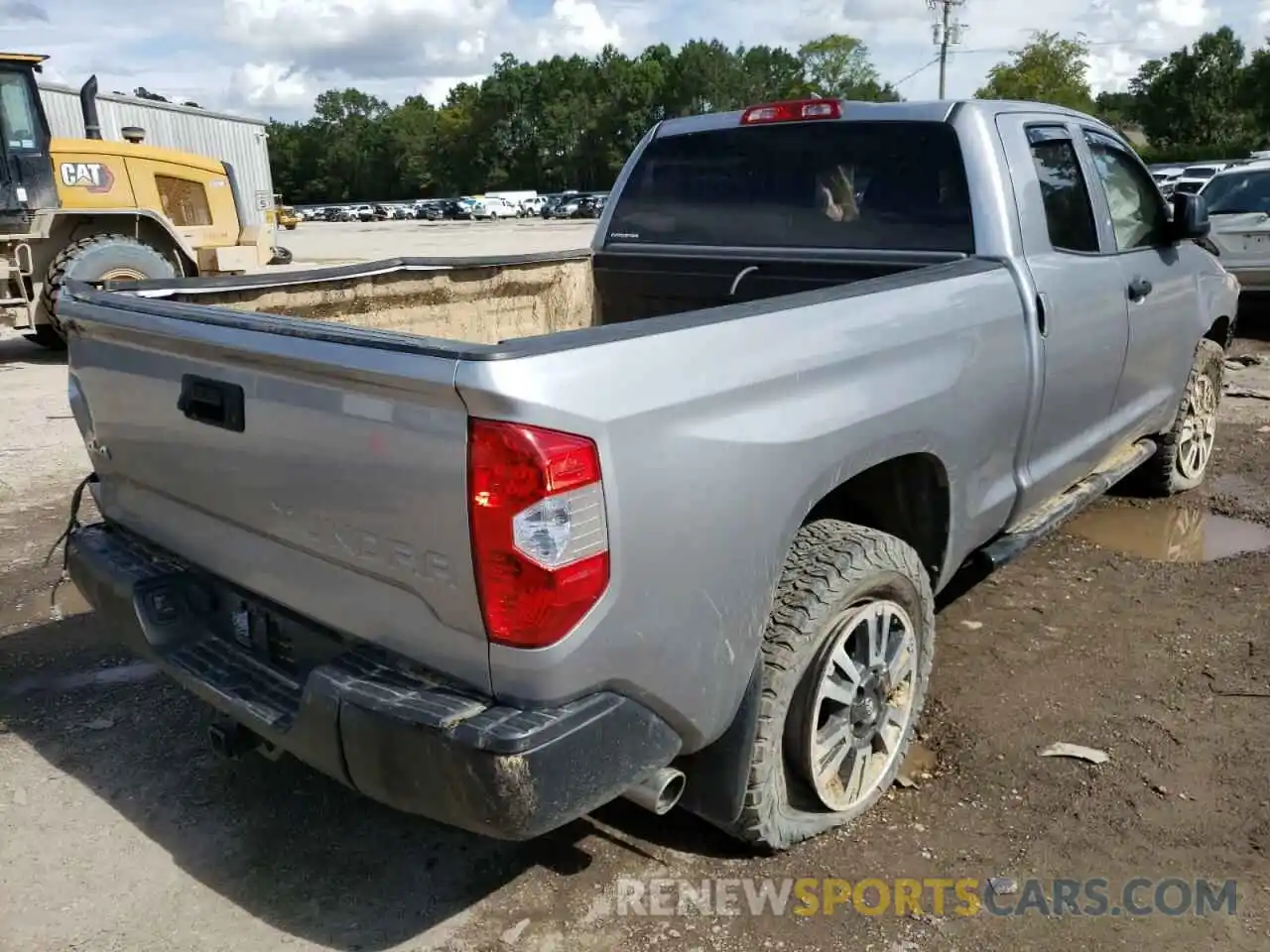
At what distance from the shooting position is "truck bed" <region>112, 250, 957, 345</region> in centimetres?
386

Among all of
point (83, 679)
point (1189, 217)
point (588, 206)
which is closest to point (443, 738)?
point (83, 679)

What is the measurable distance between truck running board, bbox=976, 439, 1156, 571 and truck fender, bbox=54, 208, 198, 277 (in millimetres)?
10458

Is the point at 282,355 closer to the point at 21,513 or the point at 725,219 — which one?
the point at 725,219

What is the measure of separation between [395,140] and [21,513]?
117138 millimetres

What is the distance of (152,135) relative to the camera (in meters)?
23.5

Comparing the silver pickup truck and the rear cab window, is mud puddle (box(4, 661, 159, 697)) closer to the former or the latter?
the silver pickup truck

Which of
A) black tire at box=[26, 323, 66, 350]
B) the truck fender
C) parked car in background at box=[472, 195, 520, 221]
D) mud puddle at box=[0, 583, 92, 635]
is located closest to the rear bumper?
mud puddle at box=[0, 583, 92, 635]

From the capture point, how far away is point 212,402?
262cm

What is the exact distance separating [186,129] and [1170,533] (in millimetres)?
24562

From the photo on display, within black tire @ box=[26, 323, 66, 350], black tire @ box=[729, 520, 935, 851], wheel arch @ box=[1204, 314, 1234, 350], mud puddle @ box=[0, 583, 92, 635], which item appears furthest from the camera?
black tire @ box=[26, 323, 66, 350]

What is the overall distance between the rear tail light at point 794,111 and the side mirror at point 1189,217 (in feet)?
5.48

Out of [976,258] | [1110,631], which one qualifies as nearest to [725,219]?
[976,258]

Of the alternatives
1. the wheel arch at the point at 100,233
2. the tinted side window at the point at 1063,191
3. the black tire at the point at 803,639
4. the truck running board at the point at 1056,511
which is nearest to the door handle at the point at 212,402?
the black tire at the point at 803,639

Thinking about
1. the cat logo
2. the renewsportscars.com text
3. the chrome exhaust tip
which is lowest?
the renewsportscars.com text
